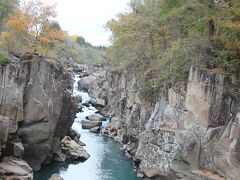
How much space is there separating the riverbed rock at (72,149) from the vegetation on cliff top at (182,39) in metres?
8.41

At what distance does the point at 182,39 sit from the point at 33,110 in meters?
13.7

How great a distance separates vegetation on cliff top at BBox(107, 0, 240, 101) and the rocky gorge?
875 cm

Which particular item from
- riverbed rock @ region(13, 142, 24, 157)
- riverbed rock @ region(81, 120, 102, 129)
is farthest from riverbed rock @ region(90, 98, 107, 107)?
riverbed rock @ region(13, 142, 24, 157)

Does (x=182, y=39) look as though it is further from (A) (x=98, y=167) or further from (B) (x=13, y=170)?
(B) (x=13, y=170)

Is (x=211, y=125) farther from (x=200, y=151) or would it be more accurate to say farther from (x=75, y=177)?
(x=75, y=177)

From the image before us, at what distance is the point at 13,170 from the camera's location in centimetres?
3011

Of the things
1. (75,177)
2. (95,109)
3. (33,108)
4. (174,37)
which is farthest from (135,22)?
(95,109)

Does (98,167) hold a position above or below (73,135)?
below

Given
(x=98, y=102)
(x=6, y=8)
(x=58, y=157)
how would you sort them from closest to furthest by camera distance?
1. (x=58, y=157)
2. (x=6, y=8)
3. (x=98, y=102)

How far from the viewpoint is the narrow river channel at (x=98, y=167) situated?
3641cm

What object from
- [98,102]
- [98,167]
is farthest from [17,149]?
[98,102]

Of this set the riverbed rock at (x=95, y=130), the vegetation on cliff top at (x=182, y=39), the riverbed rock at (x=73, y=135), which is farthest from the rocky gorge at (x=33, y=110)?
the riverbed rock at (x=95, y=130)

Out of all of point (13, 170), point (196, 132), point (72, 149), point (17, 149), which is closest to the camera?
point (196, 132)

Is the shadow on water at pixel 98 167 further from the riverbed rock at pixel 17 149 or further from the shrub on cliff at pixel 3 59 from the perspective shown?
the shrub on cliff at pixel 3 59
